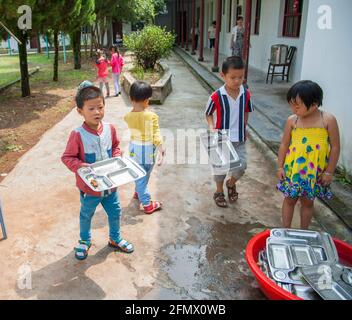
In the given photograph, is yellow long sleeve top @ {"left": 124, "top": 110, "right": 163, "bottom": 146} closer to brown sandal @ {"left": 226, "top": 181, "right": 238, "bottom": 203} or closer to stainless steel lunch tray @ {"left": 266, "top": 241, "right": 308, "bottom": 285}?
brown sandal @ {"left": 226, "top": 181, "right": 238, "bottom": 203}

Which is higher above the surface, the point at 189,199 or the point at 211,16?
the point at 211,16

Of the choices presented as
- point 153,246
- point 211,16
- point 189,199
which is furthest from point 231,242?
point 211,16

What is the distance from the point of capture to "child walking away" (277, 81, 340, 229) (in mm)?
2773

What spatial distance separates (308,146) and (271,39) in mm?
10388

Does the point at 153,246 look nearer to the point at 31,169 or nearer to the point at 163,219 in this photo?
the point at 163,219

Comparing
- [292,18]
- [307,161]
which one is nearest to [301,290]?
[307,161]

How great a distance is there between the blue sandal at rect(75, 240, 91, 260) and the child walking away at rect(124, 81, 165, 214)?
33.3 inches

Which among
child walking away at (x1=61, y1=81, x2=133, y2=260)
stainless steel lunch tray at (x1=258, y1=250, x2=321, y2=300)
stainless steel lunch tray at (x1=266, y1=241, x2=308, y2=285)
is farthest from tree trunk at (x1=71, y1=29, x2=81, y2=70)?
stainless steel lunch tray at (x1=258, y1=250, x2=321, y2=300)

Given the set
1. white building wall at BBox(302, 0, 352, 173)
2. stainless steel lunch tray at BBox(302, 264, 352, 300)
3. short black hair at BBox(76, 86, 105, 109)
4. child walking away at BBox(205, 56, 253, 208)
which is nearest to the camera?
stainless steel lunch tray at BBox(302, 264, 352, 300)

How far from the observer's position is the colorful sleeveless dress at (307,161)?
9.38 feet

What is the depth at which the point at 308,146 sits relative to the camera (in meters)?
2.88
